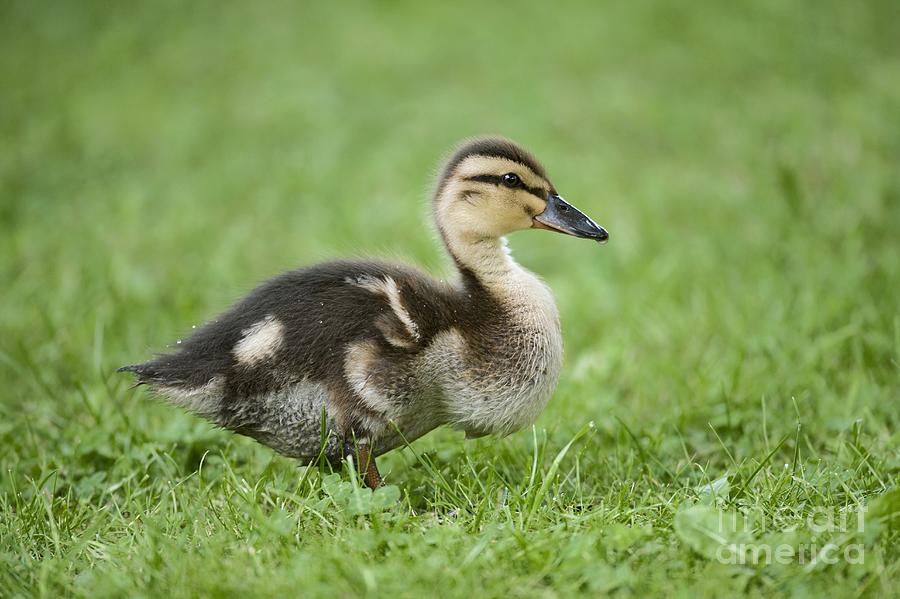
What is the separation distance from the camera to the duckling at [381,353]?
129 inches

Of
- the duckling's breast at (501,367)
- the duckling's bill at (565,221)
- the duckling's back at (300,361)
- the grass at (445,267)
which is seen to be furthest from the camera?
the duckling's bill at (565,221)

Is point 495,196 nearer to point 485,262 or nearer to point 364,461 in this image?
point 485,262

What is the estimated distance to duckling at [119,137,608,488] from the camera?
3271 mm

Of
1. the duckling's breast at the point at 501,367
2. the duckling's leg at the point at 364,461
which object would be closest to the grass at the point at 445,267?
the duckling's leg at the point at 364,461

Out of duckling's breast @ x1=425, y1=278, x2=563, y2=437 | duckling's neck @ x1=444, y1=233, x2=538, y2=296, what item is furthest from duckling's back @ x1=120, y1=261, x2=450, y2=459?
duckling's neck @ x1=444, y1=233, x2=538, y2=296

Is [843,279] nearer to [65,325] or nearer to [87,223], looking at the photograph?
[65,325]

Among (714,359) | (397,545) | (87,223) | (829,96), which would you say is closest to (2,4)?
(87,223)

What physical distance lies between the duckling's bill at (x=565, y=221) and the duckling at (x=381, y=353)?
159mm

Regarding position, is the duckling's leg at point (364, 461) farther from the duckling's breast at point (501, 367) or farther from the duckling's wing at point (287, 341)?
the duckling's breast at point (501, 367)

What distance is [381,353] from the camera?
3.27m

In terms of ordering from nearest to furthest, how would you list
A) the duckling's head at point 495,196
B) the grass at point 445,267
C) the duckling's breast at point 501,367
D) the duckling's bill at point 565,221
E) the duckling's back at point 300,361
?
the grass at point 445,267
the duckling's back at point 300,361
the duckling's breast at point 501,367
the duckling's head at point 495,196
the duckling's bill at point 565,221

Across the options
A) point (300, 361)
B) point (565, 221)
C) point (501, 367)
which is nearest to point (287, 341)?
point (300, 361)

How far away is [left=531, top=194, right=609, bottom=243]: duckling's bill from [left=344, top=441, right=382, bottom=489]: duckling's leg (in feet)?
3.62

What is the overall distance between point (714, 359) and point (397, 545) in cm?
252
